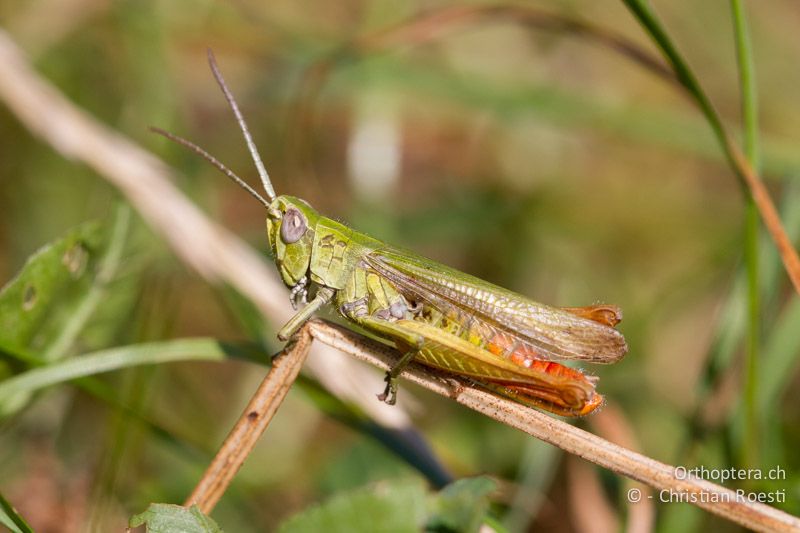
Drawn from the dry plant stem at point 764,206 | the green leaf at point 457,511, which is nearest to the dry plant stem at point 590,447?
the green leaf at point 457,511

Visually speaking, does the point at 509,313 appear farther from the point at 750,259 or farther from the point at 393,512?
the point at 393,512

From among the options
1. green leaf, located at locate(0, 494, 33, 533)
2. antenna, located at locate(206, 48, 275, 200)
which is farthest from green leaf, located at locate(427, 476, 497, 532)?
antenna, located at locate(206, 48, 275, 200)

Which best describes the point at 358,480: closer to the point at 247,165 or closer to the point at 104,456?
the point at 104,456

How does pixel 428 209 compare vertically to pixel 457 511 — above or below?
above

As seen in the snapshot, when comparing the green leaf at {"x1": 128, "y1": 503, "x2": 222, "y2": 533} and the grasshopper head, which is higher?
the grasshopper head

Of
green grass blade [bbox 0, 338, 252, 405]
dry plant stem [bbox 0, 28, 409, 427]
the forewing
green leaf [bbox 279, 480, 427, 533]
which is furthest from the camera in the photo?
dry plant stem [bbox 0, 28, 409, 427]

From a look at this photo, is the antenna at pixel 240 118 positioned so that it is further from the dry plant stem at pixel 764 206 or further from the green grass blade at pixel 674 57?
the dry plant stem at pixel 764 206

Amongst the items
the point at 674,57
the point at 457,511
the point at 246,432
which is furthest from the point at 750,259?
the point at 246,432

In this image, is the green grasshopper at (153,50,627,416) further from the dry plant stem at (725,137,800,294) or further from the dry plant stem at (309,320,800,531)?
the dry plant stem at (725,137,800,294)
